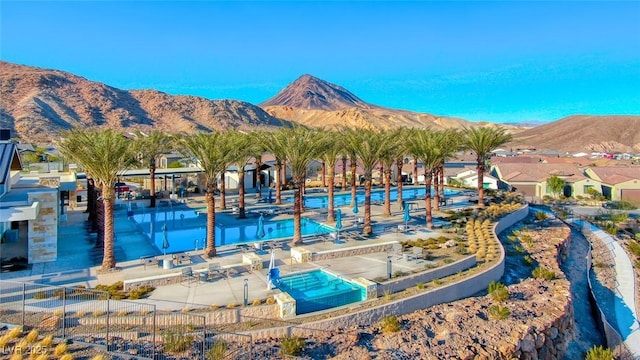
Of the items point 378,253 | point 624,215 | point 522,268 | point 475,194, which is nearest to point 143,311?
point 378,253

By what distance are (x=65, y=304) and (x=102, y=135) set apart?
22.4 ft

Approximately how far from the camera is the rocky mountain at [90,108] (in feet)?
279

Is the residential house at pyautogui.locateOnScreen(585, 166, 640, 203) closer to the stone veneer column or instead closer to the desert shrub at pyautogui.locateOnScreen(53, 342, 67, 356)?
the stone veneer column

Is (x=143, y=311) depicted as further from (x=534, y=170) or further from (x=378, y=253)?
(x=534, y=170)

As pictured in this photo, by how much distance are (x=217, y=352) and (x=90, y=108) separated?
109m

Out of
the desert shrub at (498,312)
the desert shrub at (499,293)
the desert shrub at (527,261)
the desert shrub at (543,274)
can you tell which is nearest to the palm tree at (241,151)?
the desert shrub at (499,293)

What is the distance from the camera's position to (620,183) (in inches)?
1750

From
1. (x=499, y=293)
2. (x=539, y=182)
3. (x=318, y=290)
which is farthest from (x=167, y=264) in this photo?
(x=539, y=182)

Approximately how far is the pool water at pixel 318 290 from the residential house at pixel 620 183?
3972 cm

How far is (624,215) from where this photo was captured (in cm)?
3650

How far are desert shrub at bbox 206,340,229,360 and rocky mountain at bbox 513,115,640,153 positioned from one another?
415ft

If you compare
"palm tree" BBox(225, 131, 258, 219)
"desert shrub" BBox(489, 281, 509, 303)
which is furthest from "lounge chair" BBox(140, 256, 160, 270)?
"desert shrub" BBox(489, 281, 509, 303)

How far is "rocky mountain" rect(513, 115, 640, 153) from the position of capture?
399 feet

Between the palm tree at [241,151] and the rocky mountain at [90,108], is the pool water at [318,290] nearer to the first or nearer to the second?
the palm tree at [241,151]
